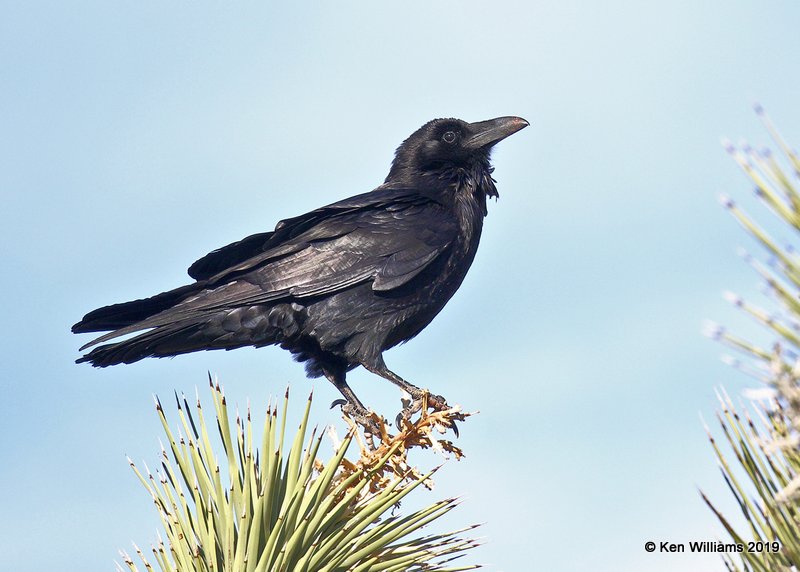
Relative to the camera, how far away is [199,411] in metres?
2.85

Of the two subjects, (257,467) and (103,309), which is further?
(103,309)

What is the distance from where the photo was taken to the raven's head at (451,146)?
6.64 metres

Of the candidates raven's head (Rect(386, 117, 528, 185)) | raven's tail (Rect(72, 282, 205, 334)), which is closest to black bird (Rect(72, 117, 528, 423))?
raven's tail (Rect(72, 282, 205, 334))

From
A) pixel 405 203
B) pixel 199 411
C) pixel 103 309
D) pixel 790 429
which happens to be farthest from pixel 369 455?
pixel 405 203

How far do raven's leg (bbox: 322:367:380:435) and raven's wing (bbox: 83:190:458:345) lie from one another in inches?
19.2

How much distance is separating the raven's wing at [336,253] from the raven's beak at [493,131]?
0.75 m

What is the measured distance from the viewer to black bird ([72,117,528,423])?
5.16 meters

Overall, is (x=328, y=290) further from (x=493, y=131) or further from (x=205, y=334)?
(x=493, y=131)

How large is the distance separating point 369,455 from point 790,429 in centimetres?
184

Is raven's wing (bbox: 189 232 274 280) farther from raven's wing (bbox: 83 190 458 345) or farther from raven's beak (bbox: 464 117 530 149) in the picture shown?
raven's beak (bbox: 464 117 530 149)

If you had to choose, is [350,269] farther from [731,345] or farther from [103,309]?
[731,345]

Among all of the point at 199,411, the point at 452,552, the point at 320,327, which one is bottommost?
the point at 452,552

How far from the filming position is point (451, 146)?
22.0ft

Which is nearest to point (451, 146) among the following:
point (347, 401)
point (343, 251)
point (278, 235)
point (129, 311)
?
point (343, 251)
